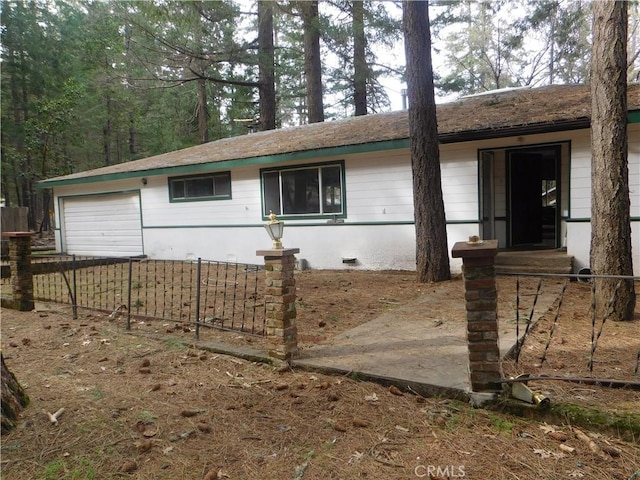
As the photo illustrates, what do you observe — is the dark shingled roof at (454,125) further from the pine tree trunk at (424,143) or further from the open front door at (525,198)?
the open front door at (525,198)

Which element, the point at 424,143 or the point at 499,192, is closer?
the point at 424,143

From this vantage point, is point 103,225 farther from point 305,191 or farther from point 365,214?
point 365,214

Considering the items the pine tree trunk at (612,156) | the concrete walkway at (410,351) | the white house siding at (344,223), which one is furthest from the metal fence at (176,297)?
the pine tree trunk at (612,156)

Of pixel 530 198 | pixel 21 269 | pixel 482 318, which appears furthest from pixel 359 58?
pixel 482 318

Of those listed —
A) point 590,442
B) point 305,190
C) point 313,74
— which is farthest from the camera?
point 313,74

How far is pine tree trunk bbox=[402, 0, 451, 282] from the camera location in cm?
767

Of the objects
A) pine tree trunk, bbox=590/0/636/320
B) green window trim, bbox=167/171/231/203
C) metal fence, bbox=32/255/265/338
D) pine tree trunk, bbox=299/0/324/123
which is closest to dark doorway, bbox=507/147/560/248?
pine tree trunk, bbox=590/0/636/320

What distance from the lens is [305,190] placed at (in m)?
10.6

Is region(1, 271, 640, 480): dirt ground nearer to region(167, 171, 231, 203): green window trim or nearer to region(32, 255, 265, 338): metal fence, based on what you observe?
region(32, 255, 265, 338): metal fence

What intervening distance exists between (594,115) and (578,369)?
10.1 ft

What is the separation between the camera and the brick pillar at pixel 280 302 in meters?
3.90

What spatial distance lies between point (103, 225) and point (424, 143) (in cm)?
1103

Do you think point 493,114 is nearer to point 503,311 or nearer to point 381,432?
point 503,311

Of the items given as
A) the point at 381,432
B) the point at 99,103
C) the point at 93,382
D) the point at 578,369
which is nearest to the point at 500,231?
the point at 578,369
